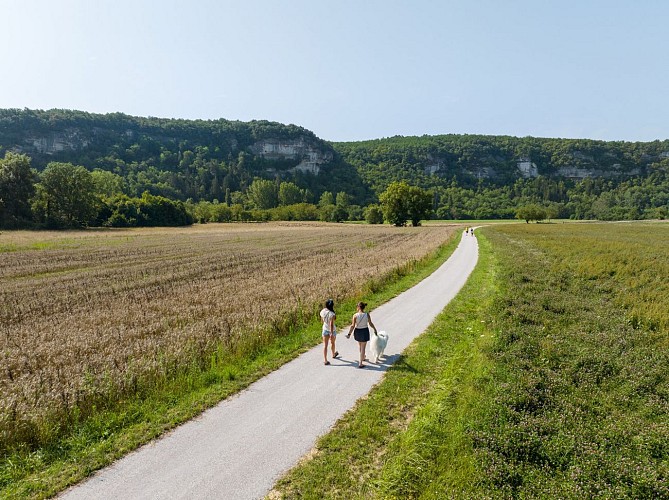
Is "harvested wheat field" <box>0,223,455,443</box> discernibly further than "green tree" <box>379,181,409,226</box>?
No

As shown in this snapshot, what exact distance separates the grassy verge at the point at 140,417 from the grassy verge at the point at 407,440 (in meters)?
3.16

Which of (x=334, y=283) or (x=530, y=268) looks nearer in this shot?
(x=334, y=283)

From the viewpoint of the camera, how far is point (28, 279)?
2403 centimetres

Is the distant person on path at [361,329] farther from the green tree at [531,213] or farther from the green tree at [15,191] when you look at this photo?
the green tree at [531,213]

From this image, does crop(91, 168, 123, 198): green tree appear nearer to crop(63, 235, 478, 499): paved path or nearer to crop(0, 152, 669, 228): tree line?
crop(0, 152, 669, 228): tree line

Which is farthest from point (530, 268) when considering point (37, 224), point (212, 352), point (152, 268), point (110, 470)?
point (37, 224)

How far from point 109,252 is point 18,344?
31.2 metres

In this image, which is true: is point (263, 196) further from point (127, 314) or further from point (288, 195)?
point (127, 314)

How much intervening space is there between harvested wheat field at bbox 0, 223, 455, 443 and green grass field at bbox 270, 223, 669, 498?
207 inches

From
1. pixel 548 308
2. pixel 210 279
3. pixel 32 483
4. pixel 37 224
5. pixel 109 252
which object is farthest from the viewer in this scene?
pixel 37 224

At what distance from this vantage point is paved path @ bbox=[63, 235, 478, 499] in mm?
5812

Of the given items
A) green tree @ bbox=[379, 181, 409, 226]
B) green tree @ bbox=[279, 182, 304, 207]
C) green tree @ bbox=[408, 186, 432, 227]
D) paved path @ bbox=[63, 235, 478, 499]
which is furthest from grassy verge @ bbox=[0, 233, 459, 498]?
green tree @ bbox=[279, 182, 304, 207]

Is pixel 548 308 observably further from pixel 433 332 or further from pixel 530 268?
pixel 530 268

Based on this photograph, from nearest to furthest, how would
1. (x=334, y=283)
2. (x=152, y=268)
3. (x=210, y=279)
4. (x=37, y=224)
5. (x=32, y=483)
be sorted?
(x=32, y=483) → (x=334, y=283) → (x=210, y=279) → (x=152, y=268) → (x=37, y=224)
